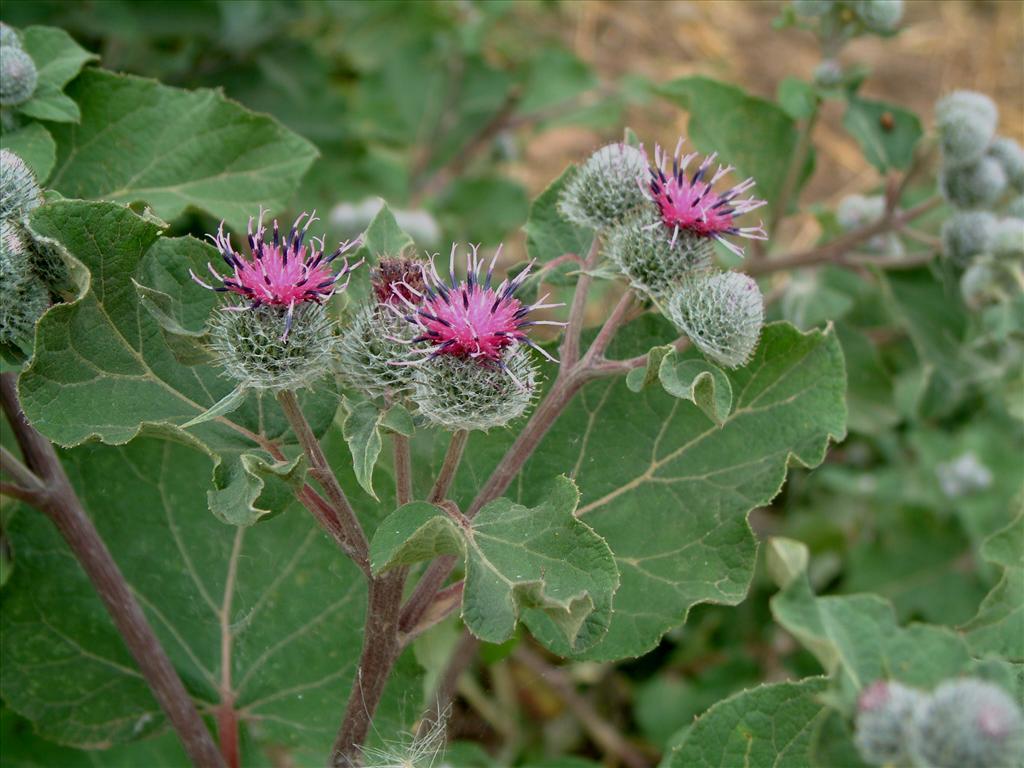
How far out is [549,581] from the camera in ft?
5.30

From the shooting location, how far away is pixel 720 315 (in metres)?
1.83

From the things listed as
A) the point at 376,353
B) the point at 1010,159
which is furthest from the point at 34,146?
the point at 1010,159

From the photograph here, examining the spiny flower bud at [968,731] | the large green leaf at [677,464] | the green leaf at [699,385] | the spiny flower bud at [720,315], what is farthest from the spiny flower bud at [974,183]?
the spiny flower bud at [968,731]

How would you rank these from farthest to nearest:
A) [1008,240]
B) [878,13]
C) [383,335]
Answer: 1. [878,13]
2. [1008,240]
3. [383,335]

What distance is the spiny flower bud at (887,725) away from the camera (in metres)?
1.33

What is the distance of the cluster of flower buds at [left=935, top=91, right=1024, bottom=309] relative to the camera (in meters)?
3.06

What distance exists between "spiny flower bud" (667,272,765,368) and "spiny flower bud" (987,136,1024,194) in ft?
5.72

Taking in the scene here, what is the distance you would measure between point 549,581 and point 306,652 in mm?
947

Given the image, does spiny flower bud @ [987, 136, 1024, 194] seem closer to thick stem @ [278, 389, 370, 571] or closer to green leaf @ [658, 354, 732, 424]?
green leaf @ [658, 354, 732, 424]

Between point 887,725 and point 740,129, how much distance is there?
2.35 metres

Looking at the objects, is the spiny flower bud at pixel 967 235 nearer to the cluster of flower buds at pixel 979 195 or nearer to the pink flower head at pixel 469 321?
the cluster of flower buds at pixel 979 195

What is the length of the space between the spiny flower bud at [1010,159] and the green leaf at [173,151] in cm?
203

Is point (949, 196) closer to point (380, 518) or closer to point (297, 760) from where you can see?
point (380, 518)

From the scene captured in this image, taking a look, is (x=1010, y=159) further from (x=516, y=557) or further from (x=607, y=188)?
(x=516, y=557)
